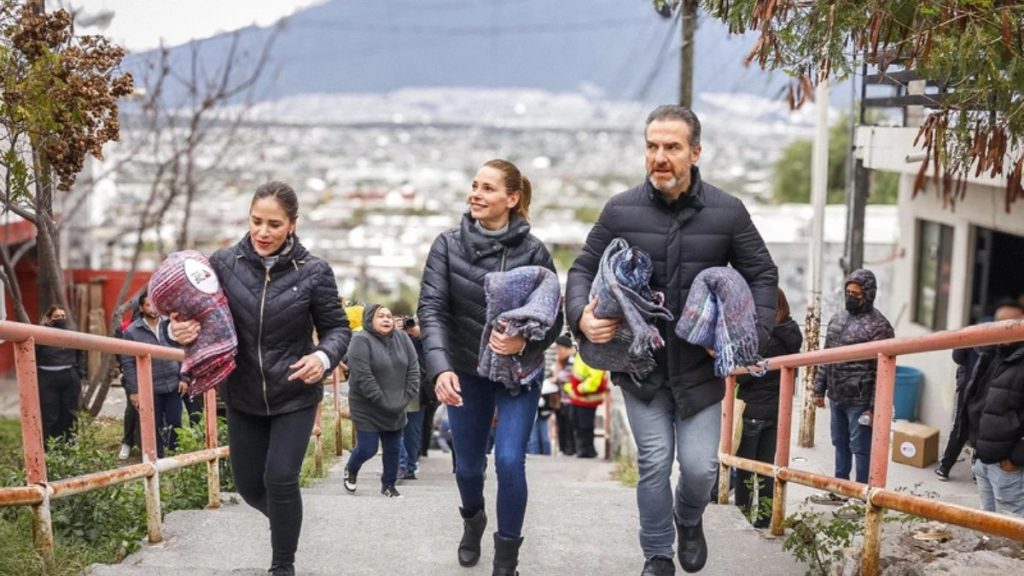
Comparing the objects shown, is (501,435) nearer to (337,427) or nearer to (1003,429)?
(1003,429)

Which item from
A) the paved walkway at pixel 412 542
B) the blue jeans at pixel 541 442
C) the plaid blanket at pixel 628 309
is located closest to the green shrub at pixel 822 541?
the paved walkway at pixel 412 542

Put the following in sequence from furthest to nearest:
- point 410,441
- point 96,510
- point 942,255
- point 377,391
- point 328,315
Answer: point 942,255, point 410,441, point 377,391, point 96,510, point 328,315

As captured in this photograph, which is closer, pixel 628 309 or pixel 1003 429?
pixel 628 309

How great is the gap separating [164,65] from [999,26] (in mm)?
15558

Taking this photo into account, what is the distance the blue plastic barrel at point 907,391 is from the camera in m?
12.6

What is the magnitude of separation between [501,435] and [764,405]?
3.26m

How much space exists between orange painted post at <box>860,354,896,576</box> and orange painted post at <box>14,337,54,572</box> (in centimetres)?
336

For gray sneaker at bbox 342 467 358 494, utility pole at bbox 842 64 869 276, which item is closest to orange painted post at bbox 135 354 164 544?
gray sneaker at bbox 342 467 358 494

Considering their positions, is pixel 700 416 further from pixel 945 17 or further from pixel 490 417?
pixel 945 17

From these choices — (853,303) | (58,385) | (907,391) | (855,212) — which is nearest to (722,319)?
(853,303)

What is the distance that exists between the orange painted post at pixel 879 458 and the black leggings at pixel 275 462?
235cm

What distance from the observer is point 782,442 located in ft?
19.7

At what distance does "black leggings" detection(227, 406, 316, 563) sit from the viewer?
4605 millimetres

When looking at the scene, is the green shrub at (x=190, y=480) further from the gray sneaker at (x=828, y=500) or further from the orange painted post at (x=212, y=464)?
the gray sneaker at (x=828, y=500)
